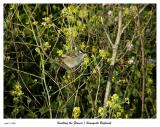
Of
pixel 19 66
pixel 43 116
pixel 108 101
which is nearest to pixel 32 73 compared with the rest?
pixel 19 66

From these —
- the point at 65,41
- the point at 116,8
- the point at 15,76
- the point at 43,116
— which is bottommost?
the point at 43,116

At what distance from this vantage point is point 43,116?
97.6 inches

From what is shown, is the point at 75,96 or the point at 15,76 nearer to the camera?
the point at 75,96

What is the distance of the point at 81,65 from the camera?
94.5 inches

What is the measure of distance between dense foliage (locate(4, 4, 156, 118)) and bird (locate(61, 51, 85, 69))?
0.03m

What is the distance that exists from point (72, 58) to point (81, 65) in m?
0.06

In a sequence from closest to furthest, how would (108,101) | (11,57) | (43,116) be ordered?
1. (108,101)
2. (43,116)
3. (11,57)

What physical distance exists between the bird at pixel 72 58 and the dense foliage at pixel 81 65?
1.2 inches

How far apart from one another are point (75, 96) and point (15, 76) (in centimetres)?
40

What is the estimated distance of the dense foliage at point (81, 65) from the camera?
7.97 feet

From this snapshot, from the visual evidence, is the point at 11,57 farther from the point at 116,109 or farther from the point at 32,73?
the point at 116,109

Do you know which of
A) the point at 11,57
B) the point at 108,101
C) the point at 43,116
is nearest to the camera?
the point at 108,101

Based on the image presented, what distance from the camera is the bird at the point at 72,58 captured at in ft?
7.86

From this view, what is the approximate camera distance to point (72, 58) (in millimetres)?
2398
